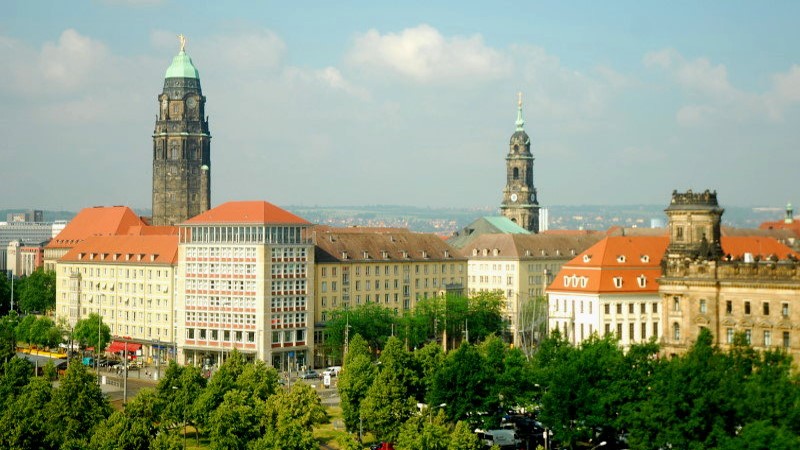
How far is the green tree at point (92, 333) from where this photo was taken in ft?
527

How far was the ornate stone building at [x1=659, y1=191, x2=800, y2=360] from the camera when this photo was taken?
10881 cm

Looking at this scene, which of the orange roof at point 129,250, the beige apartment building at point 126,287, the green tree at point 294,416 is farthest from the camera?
the orange roof at point 129,250

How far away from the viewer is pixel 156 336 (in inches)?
6526

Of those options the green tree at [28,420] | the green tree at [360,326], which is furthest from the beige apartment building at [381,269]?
the green tree at [28,420]

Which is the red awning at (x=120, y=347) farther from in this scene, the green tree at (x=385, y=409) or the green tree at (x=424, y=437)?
the green tree at (x=424, y=437)

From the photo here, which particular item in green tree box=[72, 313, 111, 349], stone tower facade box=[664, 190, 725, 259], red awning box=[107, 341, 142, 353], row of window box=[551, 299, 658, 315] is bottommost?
red awning box=[107, 341, 142, 353]

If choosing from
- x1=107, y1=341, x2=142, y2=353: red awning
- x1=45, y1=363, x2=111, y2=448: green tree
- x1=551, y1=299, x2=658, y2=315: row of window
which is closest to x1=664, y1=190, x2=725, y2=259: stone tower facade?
x1=551, y1=299, x2=658, y2=315: row of window

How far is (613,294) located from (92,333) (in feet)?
219

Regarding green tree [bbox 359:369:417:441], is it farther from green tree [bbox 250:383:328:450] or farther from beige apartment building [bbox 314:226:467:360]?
beige apartment building [bbox 314:226:467:360]

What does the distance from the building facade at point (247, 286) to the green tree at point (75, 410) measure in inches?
1977

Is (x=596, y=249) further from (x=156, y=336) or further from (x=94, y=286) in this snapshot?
(x=94, y=286)

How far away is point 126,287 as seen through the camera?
17412cm

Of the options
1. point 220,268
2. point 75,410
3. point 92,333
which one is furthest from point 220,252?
point 75,410

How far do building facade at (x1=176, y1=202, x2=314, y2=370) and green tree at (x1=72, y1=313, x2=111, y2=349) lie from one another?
1104 centimetres
